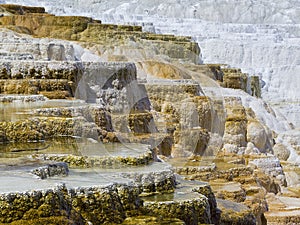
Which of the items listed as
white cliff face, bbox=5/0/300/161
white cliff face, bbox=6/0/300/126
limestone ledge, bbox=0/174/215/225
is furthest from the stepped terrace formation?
white cliff face, bbox=6/0/300/126

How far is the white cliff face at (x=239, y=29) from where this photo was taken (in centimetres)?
5075

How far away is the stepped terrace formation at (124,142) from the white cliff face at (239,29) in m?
13.8

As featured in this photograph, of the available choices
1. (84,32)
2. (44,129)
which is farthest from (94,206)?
(84,32)

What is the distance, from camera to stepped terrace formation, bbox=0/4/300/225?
8141 millimetres

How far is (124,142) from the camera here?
12.7 m

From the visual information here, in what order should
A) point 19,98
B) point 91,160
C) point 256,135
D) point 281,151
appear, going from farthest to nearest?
1. point 281,151
2. point 256,135
3. point 19,98
4. point 91,160

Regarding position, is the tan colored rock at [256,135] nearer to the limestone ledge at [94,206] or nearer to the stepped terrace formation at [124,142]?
the stepped terrace formation at [124,142]

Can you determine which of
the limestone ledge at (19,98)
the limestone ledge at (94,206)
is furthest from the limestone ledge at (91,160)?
the limestone ledge at (19,98)

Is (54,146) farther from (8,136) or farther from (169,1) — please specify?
(169,1)

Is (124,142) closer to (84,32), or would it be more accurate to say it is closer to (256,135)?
(256,135)

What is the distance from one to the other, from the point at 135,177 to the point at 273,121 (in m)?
21.6

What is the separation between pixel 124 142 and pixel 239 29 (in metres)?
48.7

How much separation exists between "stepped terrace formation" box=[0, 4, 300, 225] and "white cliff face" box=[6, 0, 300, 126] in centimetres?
1379

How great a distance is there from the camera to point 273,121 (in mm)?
30312
